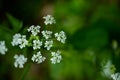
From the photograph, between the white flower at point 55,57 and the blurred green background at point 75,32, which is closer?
the white flower at point 55,57

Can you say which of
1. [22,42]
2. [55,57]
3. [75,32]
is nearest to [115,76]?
[55,57]

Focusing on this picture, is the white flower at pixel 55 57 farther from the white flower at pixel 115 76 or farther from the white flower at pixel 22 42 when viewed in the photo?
the white flower at pixel 115 76

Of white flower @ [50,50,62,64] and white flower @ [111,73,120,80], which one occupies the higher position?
white flower @ [50,50,62,64]

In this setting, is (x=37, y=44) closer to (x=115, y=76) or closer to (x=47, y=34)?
(x=47, y=34)

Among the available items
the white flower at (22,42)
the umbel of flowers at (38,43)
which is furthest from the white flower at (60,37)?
the white flower at (22,42)

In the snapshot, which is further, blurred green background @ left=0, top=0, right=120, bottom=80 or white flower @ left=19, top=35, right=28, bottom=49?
blurred green background @ left=0, top=0, right=120, bottom=80

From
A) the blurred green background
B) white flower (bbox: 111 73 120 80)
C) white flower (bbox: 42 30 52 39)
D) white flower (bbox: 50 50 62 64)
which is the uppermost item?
the blurred green background

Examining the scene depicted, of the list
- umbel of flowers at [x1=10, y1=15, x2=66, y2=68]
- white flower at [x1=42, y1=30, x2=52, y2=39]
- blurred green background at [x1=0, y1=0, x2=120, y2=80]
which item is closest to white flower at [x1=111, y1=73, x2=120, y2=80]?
blurred green background at [x1=0, y1=0, x2=120, y2=80]

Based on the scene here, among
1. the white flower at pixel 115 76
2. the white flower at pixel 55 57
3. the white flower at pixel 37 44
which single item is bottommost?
the white flower at pixel 115 76

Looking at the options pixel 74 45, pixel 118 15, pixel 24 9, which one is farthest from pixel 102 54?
pixel 24 9

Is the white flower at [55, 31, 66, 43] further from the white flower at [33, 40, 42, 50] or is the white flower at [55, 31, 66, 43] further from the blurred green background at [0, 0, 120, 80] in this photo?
the blurred green background at [0, 0, 120, 80]
